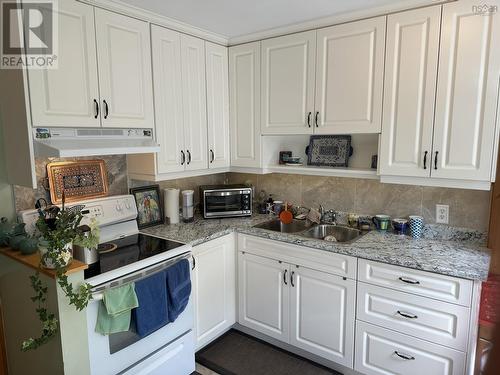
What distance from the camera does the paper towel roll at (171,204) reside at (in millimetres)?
2631

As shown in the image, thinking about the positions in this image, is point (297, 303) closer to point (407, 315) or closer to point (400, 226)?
point (407, 315)

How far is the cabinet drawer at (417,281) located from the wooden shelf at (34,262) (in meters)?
1.60

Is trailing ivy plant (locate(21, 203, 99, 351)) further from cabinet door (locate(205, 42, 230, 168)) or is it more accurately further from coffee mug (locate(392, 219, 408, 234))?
coffee mug (locate(392, 219, 408, 234))

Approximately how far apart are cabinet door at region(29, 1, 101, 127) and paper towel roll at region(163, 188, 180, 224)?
826 mm

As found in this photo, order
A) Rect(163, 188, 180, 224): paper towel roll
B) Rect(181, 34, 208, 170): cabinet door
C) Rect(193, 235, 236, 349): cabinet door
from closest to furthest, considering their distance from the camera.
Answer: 1. Rect(193, 235, 236, 349): cabinet door
2. Rect(181, 34, 208, 170): cabinet door
3. Rect(163, 188, 180, 224): paper towel roll

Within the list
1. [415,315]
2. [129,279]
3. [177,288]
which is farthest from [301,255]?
[129,279]

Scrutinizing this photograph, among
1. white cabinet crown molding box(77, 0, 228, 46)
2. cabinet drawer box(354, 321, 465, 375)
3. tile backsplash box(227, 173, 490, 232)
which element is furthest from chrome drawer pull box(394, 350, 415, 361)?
white cabinet crown molding box(77, 0, 228, 46)

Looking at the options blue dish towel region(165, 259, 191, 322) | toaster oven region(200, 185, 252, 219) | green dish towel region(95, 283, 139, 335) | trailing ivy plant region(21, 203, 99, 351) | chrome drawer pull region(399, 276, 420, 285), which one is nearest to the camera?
trailing ivy plant region(21, 203, 99, 351)

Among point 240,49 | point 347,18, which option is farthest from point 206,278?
point 347,18

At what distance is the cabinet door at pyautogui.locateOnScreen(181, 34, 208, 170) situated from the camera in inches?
Answer: 98.8

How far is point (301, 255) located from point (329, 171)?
67cm

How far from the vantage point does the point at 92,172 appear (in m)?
2.28

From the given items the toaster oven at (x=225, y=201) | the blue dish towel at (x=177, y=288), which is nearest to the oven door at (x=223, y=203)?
the toaster oven at (x=225, y=201)

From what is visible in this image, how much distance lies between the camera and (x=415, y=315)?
1.90m
